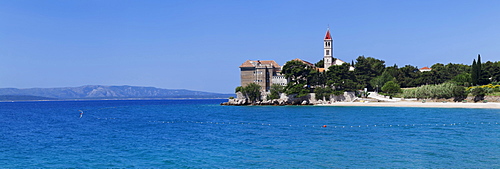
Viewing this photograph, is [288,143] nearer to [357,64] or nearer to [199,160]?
[199,160]

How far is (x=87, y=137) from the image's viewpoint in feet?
107

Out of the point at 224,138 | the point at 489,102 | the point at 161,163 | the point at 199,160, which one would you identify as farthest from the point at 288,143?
the point at 489,102

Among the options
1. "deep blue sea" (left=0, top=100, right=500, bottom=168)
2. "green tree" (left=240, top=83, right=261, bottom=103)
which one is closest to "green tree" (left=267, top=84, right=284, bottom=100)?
"green tree" (left=240, top=83, right=261, bottom=103)

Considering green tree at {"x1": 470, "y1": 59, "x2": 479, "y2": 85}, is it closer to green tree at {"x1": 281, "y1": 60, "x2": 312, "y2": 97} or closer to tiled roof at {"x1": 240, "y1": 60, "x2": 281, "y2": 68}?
green tree at {"x1": 281, "y1": 60, "x2": 312, "y2": 97}

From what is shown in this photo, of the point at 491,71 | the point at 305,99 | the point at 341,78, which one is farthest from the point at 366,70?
the point at 491,71

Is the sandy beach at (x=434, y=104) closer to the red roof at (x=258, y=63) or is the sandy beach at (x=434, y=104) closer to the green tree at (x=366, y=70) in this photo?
the green tree at (x=366, y=70)

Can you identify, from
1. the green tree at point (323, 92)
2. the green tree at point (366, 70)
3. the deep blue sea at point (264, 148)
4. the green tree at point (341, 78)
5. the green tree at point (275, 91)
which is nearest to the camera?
the deep blue sea at point (264, 148)

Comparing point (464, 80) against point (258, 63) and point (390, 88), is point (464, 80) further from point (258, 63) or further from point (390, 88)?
point (258, 63)

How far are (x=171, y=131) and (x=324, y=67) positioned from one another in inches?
2863

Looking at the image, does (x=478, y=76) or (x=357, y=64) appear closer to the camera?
(x=478, y=76)

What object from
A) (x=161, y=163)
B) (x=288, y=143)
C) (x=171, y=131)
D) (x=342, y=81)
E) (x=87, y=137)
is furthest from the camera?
(x=342, y=81)

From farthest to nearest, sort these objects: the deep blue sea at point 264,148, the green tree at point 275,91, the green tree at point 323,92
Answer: the green tree at point 275,91
the green tree at point 323,92
the deep blue sea at point 264,148

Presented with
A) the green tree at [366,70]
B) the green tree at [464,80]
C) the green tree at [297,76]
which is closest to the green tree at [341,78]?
the green tree at [366,70]

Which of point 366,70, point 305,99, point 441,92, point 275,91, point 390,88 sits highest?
point 366,70
